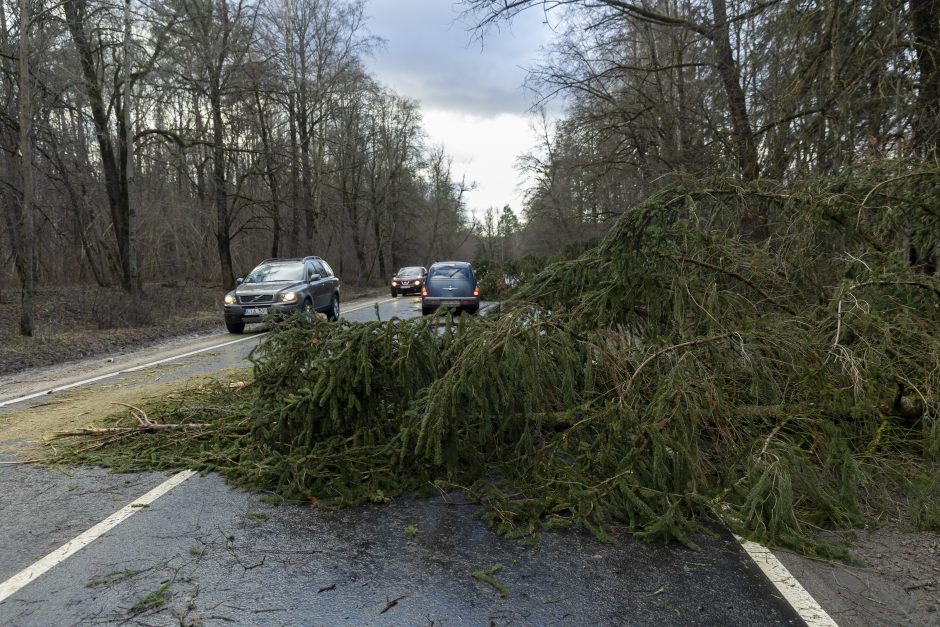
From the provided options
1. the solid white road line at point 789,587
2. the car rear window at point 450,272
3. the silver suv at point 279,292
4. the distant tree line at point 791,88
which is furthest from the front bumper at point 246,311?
the solid white road line at point 789,587

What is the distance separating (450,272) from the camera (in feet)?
59.5

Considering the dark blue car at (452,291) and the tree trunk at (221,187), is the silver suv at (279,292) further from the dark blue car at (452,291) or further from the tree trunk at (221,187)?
the tree trunk at (221,187)

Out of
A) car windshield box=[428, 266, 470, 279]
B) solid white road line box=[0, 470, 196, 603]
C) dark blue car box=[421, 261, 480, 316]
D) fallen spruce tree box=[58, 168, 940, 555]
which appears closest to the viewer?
solid white road line box=[0, 470, 196, 603]

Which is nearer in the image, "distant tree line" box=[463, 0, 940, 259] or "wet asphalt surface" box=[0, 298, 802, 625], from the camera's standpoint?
"wet asphalt surface" box=[0, 298, 802, 625]

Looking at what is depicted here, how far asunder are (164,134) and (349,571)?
21348mm

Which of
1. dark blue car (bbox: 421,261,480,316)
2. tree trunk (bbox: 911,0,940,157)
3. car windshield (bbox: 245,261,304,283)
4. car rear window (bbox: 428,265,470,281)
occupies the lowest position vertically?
dark blue car (bbox: 421,261,480,316)

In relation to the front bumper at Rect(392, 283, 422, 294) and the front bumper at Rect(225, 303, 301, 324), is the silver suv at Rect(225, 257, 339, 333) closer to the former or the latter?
the front bumper at Rect(225, 303, 301, 324)

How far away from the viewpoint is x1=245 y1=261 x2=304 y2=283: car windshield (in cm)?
1512

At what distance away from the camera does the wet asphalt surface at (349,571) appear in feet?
8.82

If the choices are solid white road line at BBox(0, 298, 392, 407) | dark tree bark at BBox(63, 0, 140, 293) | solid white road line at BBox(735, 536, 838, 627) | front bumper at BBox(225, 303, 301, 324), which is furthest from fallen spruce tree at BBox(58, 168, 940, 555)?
dark tree bark at BBox(63, 0, 140, 293)

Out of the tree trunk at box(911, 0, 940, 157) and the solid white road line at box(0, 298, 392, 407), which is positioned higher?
the tree trunk at box(911, 0, 940, 157)

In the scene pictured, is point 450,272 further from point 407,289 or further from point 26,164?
point 407,289

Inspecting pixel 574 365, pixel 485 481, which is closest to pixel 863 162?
pixel 574 365

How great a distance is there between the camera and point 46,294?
813 inches
